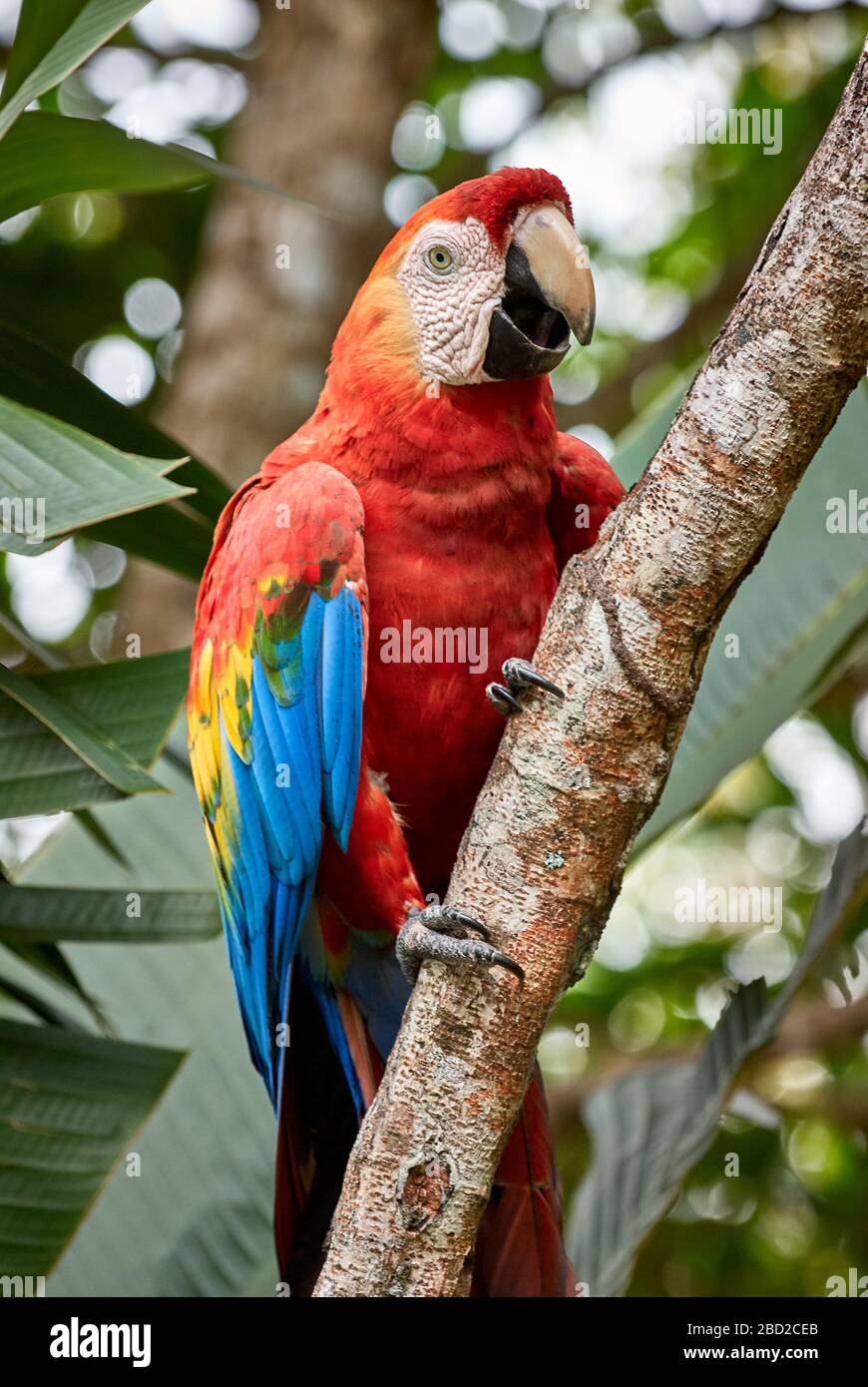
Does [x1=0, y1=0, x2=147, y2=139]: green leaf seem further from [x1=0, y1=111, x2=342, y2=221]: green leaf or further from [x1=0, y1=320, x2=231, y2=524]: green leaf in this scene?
[x1=0, y1=320, x2=231, y2=524]: green leaf

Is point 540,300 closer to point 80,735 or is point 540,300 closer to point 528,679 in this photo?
point 528,679

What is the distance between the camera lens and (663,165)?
3.68 meters

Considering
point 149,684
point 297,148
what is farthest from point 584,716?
point 297,148

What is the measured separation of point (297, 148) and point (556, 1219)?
2.17 m

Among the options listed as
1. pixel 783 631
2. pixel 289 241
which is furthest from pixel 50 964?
pixel 289 241

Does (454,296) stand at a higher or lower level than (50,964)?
Answer: higher

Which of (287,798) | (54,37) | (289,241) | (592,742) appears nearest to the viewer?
(592,742)

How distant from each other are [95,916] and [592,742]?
65 cm

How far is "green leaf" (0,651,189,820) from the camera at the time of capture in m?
1.36

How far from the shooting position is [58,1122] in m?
1.41

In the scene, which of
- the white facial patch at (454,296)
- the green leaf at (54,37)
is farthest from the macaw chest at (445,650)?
the green leaf at (54,37)
